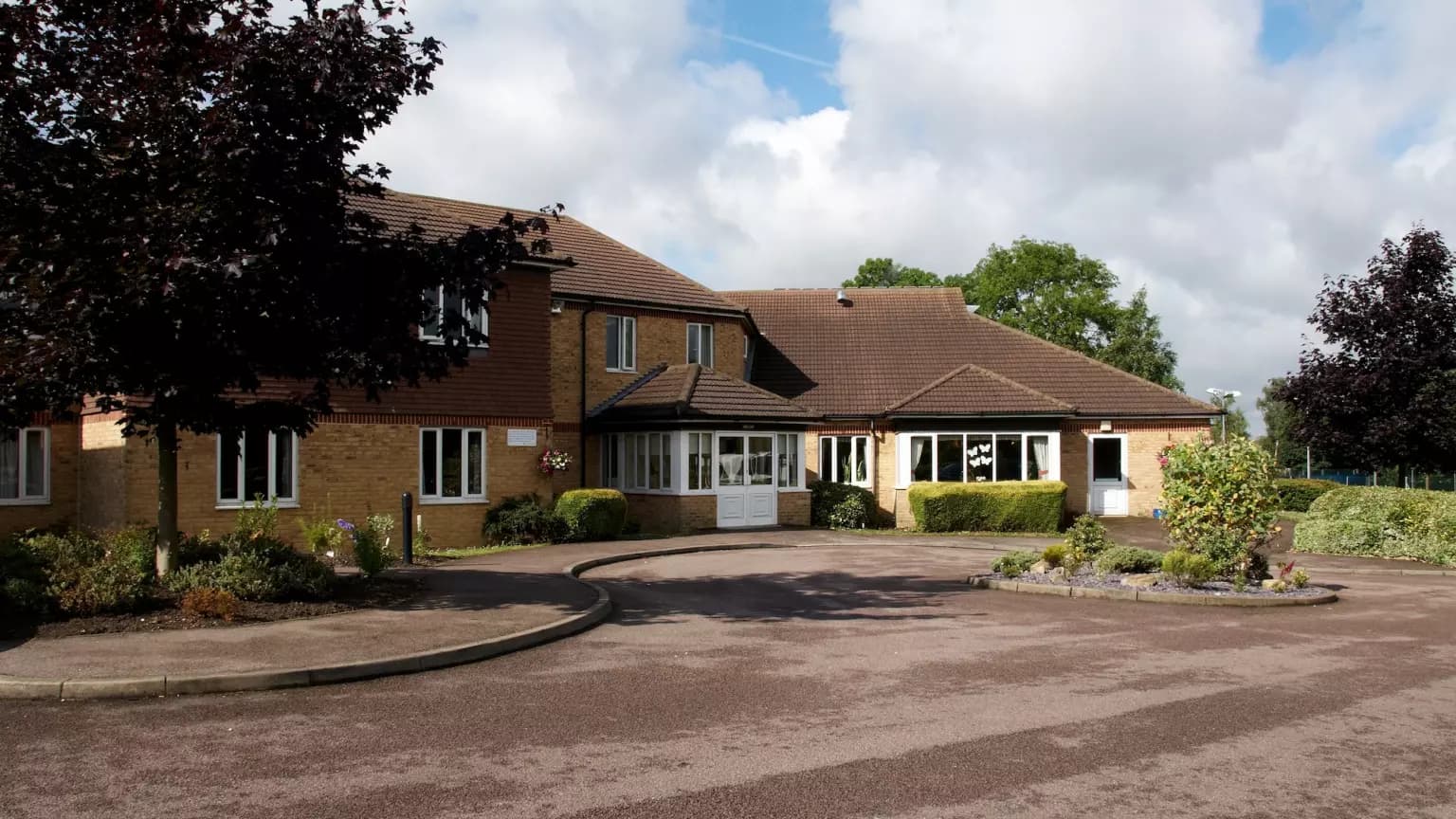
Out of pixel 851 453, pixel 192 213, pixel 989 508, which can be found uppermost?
pixel 192 213

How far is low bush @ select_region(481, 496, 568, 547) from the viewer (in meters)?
22.3

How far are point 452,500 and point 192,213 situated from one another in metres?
12.5

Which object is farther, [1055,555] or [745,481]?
[745,481]

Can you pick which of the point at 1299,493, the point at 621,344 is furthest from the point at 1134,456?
the point at 621,344

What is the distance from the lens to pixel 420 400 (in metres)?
22.1

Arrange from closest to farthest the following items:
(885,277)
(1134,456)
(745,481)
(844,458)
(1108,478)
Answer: (745,481)
(1134,456)
(1108,478)
(844,458)
(885,277)

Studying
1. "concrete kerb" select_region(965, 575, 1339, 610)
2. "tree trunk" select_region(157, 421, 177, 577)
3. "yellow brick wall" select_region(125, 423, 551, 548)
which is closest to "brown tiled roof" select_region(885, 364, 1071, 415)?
"yellow brick wall" select_region(125, 423, 551, 548)

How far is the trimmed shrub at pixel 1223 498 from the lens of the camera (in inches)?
607

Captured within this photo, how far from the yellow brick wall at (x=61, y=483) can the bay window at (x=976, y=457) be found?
18.7m

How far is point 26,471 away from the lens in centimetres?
1930

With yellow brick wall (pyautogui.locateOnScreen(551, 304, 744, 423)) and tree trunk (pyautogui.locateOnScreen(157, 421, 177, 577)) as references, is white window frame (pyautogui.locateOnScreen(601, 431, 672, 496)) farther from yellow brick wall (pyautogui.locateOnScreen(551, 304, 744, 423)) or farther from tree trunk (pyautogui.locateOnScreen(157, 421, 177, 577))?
tree trunk (pyautogui.locateOnScreen(157, 421, 177, 577))

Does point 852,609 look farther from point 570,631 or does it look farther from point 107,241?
point 107,241

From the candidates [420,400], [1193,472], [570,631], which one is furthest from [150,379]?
[1193,472]

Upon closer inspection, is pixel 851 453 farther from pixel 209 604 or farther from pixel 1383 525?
pixel 209 604
